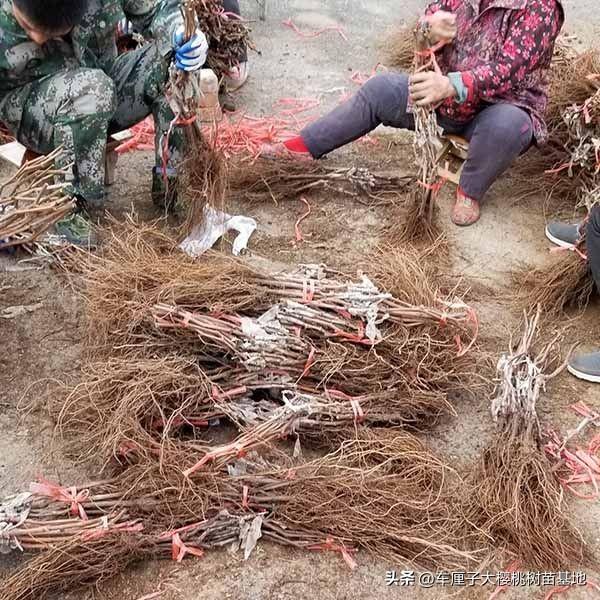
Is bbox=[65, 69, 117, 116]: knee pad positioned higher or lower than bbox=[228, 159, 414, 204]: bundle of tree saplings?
higher

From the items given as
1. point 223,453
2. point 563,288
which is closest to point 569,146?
point 563,288

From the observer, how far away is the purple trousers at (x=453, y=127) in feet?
10.7

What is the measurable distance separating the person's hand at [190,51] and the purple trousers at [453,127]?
2.30 ft

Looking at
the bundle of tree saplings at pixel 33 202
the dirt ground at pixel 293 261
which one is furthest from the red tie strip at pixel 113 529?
the bundle of tree saplings at pixel 33 202

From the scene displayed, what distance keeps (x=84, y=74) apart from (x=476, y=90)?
Answer: 57.5 inches

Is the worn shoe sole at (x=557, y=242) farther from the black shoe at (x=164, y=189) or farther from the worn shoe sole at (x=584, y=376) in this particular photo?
the black shoe at (x=164, y=189)

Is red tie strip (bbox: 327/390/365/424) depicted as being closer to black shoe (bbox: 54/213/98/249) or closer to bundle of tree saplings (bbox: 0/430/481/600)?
bundle of tree saplings (bbox: 0/430/481/600)

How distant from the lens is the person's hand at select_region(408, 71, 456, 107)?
10.1 ft

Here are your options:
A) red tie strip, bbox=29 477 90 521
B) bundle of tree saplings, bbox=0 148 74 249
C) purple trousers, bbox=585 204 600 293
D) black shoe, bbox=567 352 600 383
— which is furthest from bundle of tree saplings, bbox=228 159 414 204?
red tie strip, bbox=29 477 90 521

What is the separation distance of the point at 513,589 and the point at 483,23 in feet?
7.07

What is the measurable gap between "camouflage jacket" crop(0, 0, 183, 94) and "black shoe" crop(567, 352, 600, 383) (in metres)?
1.85

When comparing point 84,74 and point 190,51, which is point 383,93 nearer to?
point 190,51

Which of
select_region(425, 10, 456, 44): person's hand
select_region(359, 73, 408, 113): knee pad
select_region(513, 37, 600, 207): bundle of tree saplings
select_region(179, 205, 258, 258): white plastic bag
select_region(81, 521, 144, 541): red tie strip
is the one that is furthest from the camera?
select_region(359, 73, 408, 113): knee pad

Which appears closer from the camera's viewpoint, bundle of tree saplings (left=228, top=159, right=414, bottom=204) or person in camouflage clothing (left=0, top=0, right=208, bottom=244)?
person in camouflage clothing (left=0, top=0, right=208, bottom=244)
